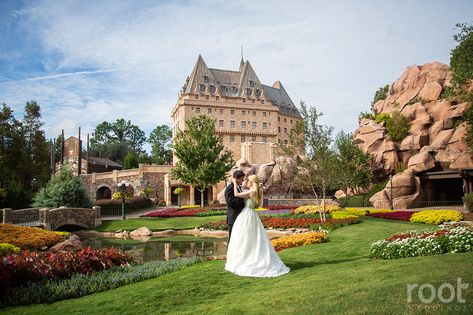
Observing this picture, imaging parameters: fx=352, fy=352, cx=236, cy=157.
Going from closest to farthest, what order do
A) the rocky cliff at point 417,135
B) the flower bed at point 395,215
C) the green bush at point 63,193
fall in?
the flower bed at point 395,215 → the green bush at point 63,193 → the rocky cliff at point 417,135

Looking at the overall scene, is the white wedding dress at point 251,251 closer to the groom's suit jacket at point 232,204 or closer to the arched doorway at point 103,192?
the groom's suit jacket at point 232,204

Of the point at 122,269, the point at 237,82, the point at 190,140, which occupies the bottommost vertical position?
the point at 122,269

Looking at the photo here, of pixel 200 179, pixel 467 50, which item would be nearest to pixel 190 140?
pixel 200 179

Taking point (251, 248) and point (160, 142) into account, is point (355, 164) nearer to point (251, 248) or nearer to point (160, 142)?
point (251, 248)

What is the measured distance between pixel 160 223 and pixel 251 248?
21060mm

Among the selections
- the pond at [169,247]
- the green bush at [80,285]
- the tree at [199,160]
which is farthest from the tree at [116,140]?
the green bush at [80,285]

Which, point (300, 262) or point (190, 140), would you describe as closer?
point (300, 262)

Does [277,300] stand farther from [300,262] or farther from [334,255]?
[334,255]

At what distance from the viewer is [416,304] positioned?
467 centimetres

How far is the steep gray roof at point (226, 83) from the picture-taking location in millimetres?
65125

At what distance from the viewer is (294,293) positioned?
6.18 meters

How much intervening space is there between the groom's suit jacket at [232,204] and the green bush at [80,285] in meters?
2.64

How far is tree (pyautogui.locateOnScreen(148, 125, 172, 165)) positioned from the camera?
80.1m

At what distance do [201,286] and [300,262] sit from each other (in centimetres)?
341
